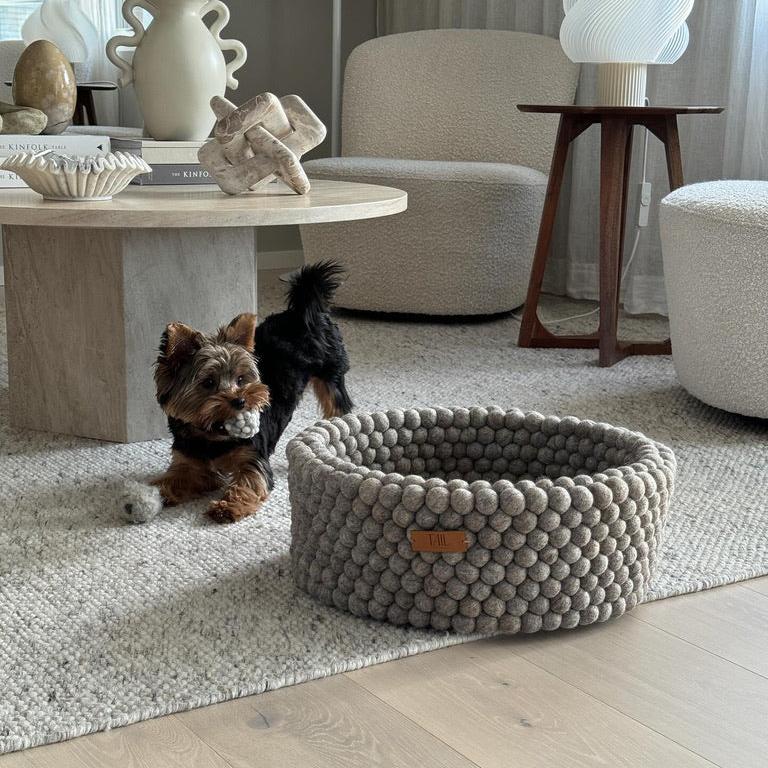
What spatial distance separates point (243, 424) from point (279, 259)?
262 centimetres

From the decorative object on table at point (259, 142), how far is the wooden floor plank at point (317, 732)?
104 centimetres

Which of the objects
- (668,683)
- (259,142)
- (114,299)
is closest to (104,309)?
(114,299)

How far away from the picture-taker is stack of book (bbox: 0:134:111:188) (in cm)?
204

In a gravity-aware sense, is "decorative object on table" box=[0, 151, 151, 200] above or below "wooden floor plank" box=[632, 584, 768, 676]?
above

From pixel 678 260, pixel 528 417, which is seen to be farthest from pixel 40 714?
pixel 678 260

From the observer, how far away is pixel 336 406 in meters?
1.95

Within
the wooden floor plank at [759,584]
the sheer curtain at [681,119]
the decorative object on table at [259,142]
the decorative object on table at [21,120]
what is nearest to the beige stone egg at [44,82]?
the decorative object on table at [21,120]

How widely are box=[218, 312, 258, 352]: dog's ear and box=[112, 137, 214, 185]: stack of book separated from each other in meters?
0.56

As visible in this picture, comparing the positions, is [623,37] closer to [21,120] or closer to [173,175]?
[173,175]

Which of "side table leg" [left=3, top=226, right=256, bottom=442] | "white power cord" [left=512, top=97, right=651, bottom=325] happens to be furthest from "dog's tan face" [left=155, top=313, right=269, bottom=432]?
"white power cord" [left=512, top=97, right=651, bottom=325]

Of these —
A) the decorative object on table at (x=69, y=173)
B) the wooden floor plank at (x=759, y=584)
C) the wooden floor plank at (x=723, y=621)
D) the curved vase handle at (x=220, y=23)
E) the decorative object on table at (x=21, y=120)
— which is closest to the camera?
the wooden floor plank at (x=723, y=621)

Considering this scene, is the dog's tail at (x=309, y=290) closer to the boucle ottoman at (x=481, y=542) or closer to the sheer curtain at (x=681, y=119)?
the boucle ottoman at (x=481, y=542)

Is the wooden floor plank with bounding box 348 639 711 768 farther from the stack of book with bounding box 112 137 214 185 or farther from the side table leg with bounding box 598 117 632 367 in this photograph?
the side table leg with bounding box 598 117 632 367

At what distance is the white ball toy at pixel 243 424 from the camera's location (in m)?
1.62
